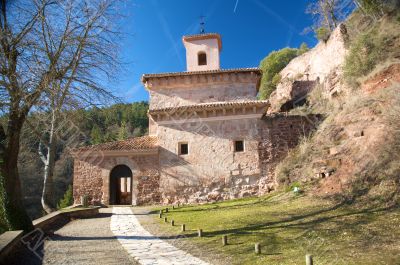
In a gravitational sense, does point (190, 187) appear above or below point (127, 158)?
below

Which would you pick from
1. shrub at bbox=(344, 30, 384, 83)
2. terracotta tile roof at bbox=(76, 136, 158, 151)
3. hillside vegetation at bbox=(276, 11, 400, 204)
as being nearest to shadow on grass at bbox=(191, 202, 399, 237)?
hillside vegetation at bbox=(276, 11, 400, 204)

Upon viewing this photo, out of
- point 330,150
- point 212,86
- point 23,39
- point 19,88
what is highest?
point 212,86

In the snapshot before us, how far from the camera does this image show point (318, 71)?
76.1 feet

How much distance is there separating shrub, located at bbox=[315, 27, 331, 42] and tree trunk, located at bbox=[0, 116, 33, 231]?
20.9 m

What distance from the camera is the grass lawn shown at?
16.0 ft

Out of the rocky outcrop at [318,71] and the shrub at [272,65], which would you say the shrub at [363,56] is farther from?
the shrub at [272,65]

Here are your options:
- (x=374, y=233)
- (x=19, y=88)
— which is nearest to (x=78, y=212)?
(x=19, y=88)

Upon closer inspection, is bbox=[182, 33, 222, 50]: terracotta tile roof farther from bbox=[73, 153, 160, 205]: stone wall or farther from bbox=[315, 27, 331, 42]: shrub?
bbox=[73, 153, 160, 205]: stone wall

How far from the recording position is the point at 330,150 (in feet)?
38.0

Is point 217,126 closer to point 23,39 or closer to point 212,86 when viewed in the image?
point 212,86

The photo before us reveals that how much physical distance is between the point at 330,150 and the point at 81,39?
902 cm

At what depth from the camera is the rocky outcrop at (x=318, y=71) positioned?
19594mm

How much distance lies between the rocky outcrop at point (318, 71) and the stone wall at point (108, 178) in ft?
37.4

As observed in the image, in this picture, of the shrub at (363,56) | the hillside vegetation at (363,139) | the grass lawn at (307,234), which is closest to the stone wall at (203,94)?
the hillside vegetation at (363,139)
